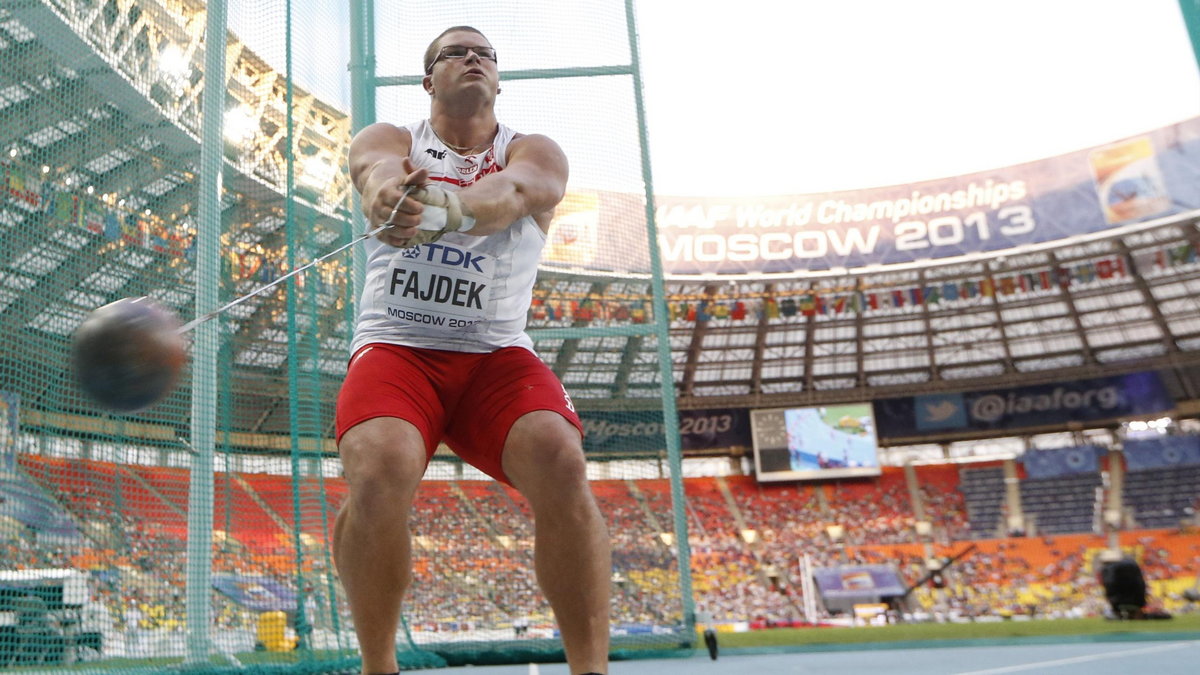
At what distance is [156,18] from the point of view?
5.09m

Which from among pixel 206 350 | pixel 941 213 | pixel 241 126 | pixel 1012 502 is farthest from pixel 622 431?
pixel 1012 502

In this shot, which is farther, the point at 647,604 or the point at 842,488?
the point at 842,488

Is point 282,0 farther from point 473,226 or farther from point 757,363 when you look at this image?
point 757,363

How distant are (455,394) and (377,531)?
0.45 meters

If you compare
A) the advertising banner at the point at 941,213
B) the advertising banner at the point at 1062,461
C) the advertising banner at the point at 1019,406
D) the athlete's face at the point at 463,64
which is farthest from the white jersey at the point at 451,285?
the advertising banner at the point at 1062,461

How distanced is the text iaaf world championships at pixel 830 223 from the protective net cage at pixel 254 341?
20944 millimetres

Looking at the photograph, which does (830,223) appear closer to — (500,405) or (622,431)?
(622,431)

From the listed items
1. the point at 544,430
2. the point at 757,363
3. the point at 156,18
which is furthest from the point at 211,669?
the point at 757,363

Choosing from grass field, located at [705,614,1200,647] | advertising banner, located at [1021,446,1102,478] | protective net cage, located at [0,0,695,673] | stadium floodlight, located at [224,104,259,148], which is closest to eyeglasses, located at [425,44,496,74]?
protective net cage, located at [0,0,695,673]

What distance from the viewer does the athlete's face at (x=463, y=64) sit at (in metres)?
2.45

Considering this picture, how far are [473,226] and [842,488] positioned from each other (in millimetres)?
35555

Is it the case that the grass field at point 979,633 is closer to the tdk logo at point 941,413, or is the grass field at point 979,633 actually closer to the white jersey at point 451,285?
the white jersey at point 451,285

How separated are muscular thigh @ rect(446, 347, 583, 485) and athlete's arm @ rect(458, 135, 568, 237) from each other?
385 mm

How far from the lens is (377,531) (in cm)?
204
